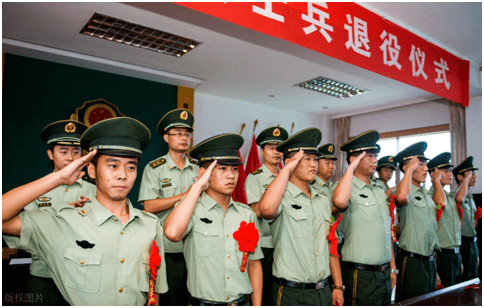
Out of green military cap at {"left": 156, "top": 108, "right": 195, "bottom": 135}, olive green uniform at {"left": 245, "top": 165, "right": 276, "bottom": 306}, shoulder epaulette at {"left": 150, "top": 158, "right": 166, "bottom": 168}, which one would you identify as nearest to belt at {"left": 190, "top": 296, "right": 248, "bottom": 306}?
olive green uniform at {"left": 245, "top": 165, "right": 276, "bottom": 306}

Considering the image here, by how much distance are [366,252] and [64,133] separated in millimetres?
2458

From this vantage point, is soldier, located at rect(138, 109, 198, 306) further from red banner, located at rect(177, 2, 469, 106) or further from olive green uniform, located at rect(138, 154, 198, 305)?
red banner, located at rect(177, 2, 469, 106)

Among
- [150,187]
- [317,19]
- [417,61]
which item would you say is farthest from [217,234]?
[417,61]

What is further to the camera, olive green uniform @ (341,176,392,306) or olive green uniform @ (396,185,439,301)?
olive green uniform @ (396,185,439,301)

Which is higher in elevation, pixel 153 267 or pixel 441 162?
pixel 441 162

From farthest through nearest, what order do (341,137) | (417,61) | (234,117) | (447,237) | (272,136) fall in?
(341,137) → (234,117) → (447,237) → (272,136) → (417,61)

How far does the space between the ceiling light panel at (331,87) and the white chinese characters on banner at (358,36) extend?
2.62 m

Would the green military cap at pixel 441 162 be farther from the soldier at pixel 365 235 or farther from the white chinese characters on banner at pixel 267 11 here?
the white chinese characters on banner at pixel 267 11

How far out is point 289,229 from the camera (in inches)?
88.9

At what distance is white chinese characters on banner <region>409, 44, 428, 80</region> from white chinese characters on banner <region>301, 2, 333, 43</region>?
1190 millimetres

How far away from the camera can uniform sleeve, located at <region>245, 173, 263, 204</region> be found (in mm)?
2991

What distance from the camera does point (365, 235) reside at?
2.66 metres

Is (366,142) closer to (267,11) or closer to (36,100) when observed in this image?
(267,11)

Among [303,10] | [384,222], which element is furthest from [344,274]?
[303,10]
